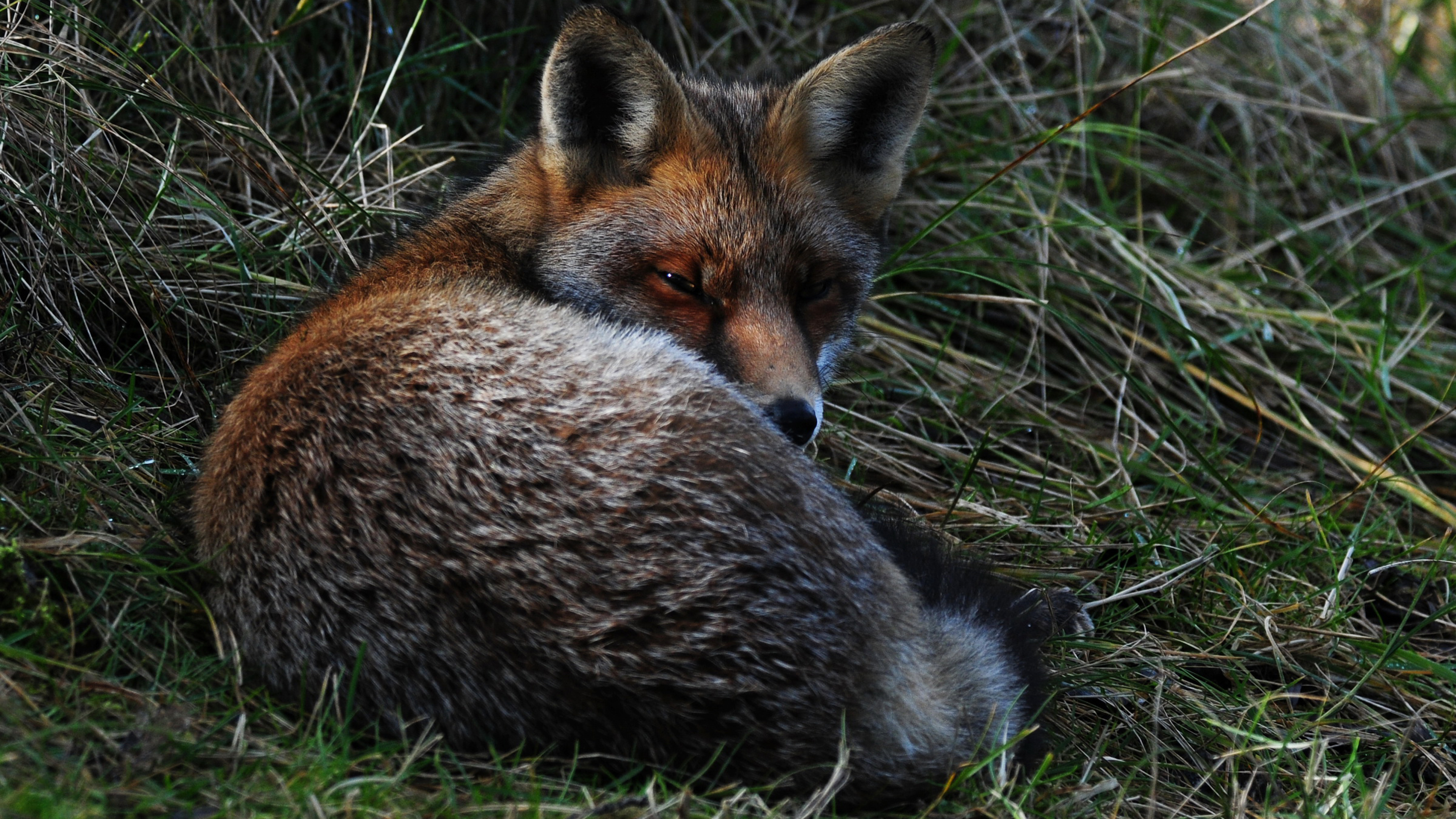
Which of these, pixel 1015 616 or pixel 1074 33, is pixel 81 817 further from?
pixel 1074 33

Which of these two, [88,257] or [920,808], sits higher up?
[88,257]

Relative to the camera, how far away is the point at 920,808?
2.66 meters

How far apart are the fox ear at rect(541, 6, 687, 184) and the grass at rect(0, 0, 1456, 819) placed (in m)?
0.95

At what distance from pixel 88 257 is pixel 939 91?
3965 millimetres

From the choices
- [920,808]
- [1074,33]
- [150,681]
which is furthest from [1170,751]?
[1074,33]

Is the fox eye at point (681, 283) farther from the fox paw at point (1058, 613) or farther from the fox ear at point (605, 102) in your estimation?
the fox paw at point (1058, 613)

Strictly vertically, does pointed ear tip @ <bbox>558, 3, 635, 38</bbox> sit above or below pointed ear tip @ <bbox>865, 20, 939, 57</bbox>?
below

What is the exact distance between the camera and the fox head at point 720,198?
3359 millimetres

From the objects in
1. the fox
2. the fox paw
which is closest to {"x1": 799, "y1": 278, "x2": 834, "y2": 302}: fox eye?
the fox

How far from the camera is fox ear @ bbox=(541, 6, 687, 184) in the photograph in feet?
11.0

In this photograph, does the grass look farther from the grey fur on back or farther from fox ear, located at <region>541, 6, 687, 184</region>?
→ fox ear, located at <region>541, 6, 687, 184</region>

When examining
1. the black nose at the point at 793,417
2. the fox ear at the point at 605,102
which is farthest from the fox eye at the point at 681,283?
the black nose at the point at 793,417

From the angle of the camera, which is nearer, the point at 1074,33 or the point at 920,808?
the point at 920,808

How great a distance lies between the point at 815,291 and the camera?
366 centimetres
